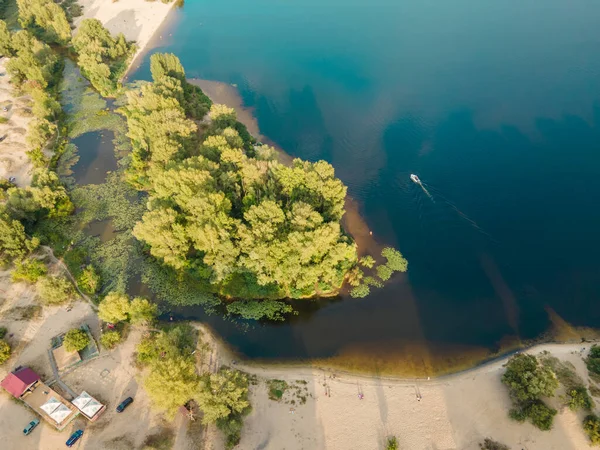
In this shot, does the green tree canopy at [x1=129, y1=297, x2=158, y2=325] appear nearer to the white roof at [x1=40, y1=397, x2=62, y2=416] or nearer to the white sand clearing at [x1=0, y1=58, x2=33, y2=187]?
the white roof at [x1=40, y1=397, x2=62, y2=416]

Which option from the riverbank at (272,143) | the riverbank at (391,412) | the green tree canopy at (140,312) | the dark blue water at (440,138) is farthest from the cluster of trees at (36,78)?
the riverbank at (391,412)

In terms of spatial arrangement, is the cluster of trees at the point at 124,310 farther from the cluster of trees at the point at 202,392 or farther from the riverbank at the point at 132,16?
the riverbank at the point at 132,16

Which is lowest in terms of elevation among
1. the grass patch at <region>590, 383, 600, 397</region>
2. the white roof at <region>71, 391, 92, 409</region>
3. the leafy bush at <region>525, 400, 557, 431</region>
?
the white roof at <region>71, 391, 92, 409</region>

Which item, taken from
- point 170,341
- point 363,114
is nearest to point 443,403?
point 170,341

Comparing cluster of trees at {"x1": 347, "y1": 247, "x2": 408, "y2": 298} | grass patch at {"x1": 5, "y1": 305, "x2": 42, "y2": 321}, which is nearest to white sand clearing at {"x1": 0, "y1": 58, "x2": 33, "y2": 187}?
grass patch at {"x1": 5, "y1": 305, "x2": 42, "y2": 321}

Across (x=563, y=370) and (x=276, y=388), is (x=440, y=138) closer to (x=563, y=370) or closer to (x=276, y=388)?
(x=563, y=370)

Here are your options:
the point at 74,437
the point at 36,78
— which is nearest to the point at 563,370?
the point at 74,437
